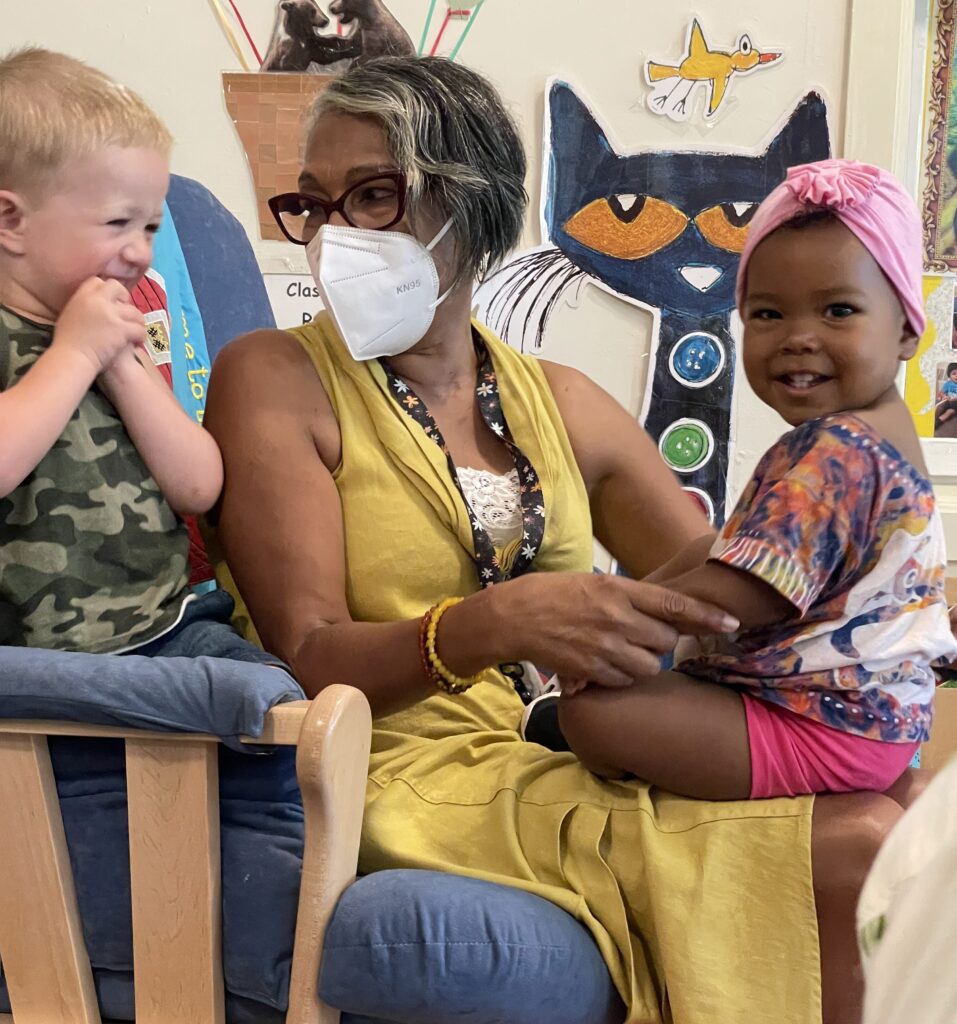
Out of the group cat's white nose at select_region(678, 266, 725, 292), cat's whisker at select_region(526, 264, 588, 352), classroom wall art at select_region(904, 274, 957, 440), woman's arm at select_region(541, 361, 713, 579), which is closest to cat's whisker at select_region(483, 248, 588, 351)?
cat's whisker at select_region(526, 264, 588, 352)

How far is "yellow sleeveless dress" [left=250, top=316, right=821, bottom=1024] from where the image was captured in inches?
41.7

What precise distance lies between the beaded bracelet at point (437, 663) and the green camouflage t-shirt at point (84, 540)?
306mm

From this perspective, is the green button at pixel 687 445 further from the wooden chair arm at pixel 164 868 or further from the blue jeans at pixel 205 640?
the wooden chair arm at pixel 164 868

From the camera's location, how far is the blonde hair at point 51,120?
1252 millimetres

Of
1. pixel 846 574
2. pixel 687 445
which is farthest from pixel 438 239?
pixel 687 445

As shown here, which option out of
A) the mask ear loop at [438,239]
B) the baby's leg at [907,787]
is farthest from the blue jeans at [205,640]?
the baby's leg at [907,787]

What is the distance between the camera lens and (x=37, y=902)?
113 centimetres

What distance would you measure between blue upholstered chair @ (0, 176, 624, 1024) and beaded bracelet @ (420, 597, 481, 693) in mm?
163

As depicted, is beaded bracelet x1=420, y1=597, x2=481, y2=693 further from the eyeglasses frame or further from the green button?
the green button

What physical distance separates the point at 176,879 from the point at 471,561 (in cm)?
49

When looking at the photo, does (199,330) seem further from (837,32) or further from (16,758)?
(837,32)

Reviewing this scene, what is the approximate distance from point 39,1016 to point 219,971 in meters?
0.19

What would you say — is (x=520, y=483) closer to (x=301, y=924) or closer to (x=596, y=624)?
(x=596, y=624)

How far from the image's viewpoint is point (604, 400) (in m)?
1.66
